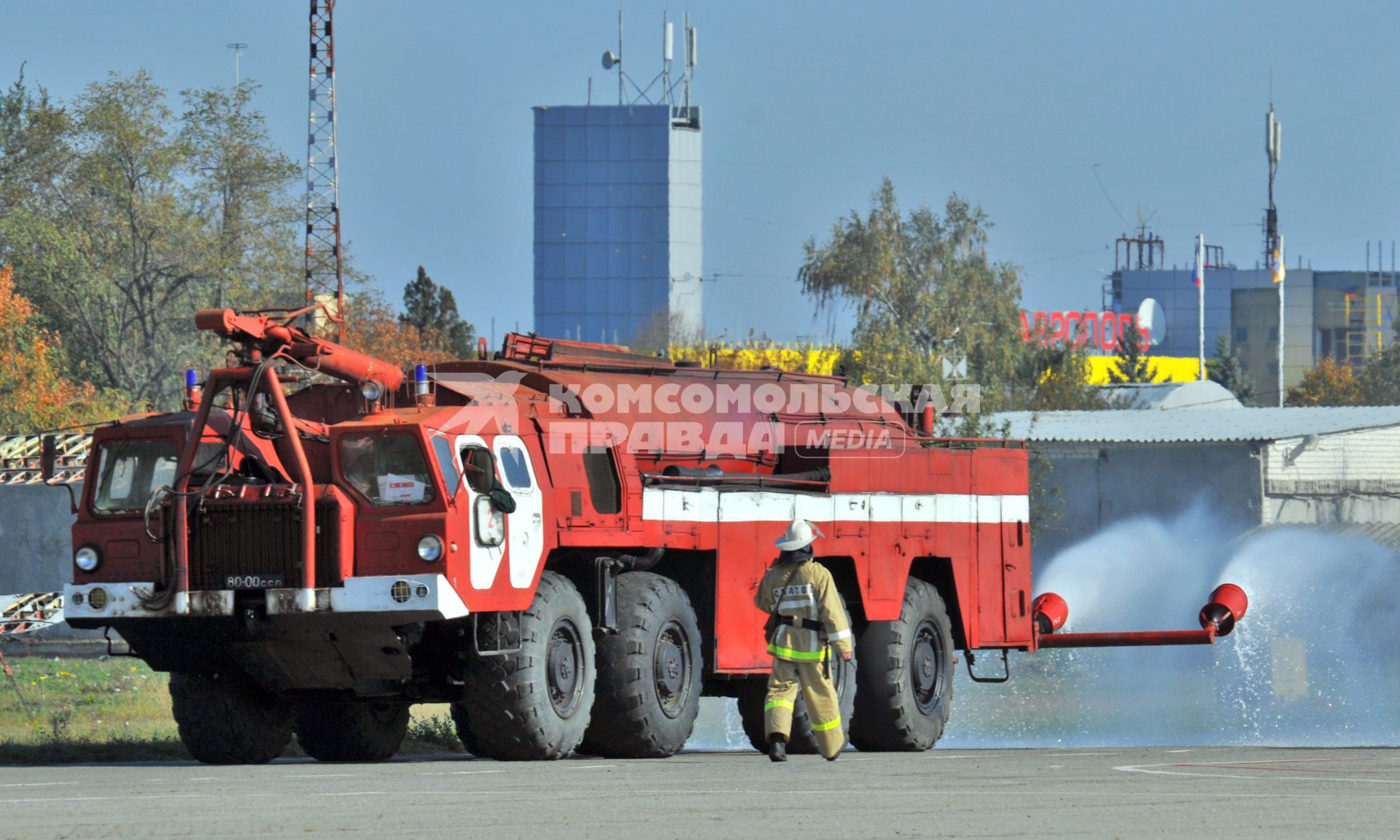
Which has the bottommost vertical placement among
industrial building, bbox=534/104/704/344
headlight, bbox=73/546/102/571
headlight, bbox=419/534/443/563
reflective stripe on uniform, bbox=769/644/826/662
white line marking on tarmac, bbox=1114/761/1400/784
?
white line marking on tarmac, bbox=1114/761/1400/784

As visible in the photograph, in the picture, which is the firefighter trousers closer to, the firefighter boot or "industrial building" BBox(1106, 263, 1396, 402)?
the firefighter boot

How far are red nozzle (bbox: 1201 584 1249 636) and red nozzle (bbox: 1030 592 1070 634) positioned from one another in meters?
1.53

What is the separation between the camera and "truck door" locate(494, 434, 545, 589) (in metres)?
15.9

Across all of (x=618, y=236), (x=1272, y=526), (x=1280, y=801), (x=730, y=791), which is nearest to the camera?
(x=1280, y=801)

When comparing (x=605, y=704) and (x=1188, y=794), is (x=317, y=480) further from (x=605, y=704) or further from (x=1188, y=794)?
(x=1188, y=794)

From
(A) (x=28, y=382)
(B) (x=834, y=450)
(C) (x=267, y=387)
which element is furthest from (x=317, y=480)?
(A) (x=28, y=382)

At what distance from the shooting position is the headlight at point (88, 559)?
16.2m

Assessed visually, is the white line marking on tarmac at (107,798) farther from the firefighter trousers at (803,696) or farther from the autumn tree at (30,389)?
the autumn tree at (30,389)

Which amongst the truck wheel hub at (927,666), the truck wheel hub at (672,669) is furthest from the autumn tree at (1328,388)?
the truck wheel hub at (672,669)

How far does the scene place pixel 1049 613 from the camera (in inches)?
932

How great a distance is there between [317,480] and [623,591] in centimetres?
267

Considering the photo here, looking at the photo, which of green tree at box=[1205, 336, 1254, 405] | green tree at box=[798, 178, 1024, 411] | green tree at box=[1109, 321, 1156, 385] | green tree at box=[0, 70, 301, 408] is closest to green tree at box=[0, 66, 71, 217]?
green tree at box=[0, 70, 301, 408]

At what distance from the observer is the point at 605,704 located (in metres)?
16.9

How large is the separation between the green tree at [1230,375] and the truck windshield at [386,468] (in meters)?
124
